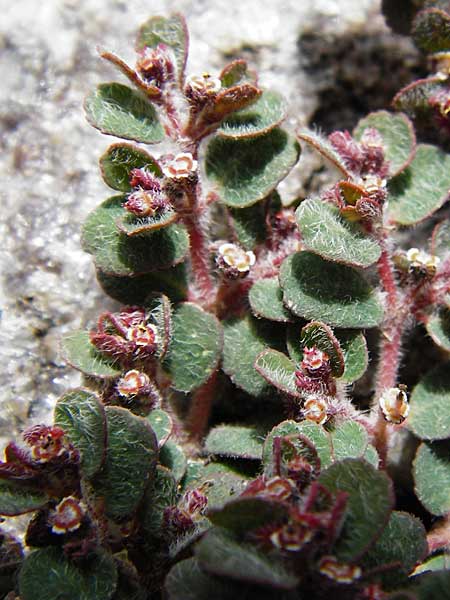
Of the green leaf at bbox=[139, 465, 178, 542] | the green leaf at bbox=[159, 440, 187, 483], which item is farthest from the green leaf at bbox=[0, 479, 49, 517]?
the green leaf at bbox=[159, 440, 187, 483]

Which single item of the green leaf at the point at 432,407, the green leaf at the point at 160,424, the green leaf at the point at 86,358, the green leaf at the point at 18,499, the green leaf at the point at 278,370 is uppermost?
the green leaf at the point at 432,407

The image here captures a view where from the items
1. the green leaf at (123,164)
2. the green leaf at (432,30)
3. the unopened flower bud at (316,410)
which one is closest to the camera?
the unopened flower bud at (316,410)

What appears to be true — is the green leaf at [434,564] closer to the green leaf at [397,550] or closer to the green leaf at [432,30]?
the green leaf at [397,550]

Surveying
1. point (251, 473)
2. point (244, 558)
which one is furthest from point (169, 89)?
point (244, 558)

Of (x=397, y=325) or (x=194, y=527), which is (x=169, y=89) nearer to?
(x=397, y=325)

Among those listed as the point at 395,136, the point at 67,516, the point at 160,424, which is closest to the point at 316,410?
the point at 160,424

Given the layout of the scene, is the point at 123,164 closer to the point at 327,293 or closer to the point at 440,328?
the point at 327,293

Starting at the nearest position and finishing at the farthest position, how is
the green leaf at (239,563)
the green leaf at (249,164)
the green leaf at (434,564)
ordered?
1. the green leaf at (239,563)
2. the green leaf at (434,564)
3. the green leaf at (249,164)

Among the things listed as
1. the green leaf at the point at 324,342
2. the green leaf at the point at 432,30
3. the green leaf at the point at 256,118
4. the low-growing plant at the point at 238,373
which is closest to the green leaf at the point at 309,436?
the low-growing plant at the point at 238,373
